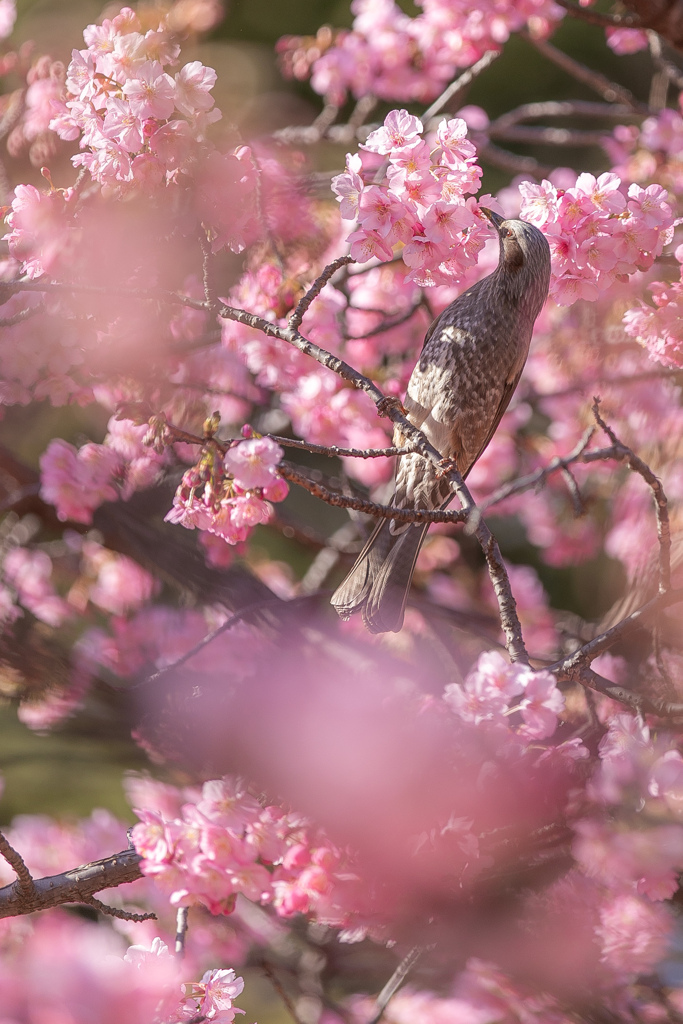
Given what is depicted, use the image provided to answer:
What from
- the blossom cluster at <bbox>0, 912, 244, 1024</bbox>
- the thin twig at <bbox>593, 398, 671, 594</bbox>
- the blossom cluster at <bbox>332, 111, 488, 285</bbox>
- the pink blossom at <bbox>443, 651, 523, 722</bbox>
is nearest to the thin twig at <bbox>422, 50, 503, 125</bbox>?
the blossom cluster at <bbox>332, 111, 488, 285</bbox>

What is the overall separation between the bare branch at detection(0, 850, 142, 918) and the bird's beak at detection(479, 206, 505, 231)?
1063 millimetres

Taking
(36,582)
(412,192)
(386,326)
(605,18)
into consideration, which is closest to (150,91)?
(412,192)

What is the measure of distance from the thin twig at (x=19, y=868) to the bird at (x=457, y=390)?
22.7 inches

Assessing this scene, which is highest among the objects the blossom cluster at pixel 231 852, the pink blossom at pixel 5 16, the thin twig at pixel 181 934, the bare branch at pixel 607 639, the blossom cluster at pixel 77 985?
the pink blossom at pixel 5 16

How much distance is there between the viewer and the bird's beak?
1.15 meters

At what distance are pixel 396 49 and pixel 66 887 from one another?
243cm

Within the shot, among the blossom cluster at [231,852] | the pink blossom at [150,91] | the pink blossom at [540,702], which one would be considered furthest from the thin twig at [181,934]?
the pink blossom at [150,91]

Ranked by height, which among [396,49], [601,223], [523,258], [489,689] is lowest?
[489,689]

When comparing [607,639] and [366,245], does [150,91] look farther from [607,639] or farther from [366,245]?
[607,639]

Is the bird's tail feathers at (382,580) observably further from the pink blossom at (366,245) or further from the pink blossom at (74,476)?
the pink blossom at (74,476)

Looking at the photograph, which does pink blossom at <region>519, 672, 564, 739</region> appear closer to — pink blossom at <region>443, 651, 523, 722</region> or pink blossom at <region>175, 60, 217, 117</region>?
pink blossom at <region>443, 651, 523, 722</region>

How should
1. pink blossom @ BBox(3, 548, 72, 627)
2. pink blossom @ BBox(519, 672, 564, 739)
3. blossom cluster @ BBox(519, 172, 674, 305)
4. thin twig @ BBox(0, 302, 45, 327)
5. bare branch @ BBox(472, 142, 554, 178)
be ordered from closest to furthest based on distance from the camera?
pink blossom @ BBox(519, 672, 564, 739) < blossom cluster @ BBox(519, 172, 674, 305) < thin twig @ BBox(0, 302, 45, 327) < bare branch @ BBox(472, 142, 554, 178) < pink blossom @ BBox(3, 548, 72, 627)

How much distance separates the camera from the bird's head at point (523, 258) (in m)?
1.33

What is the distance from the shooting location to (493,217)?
1229 millimetres
